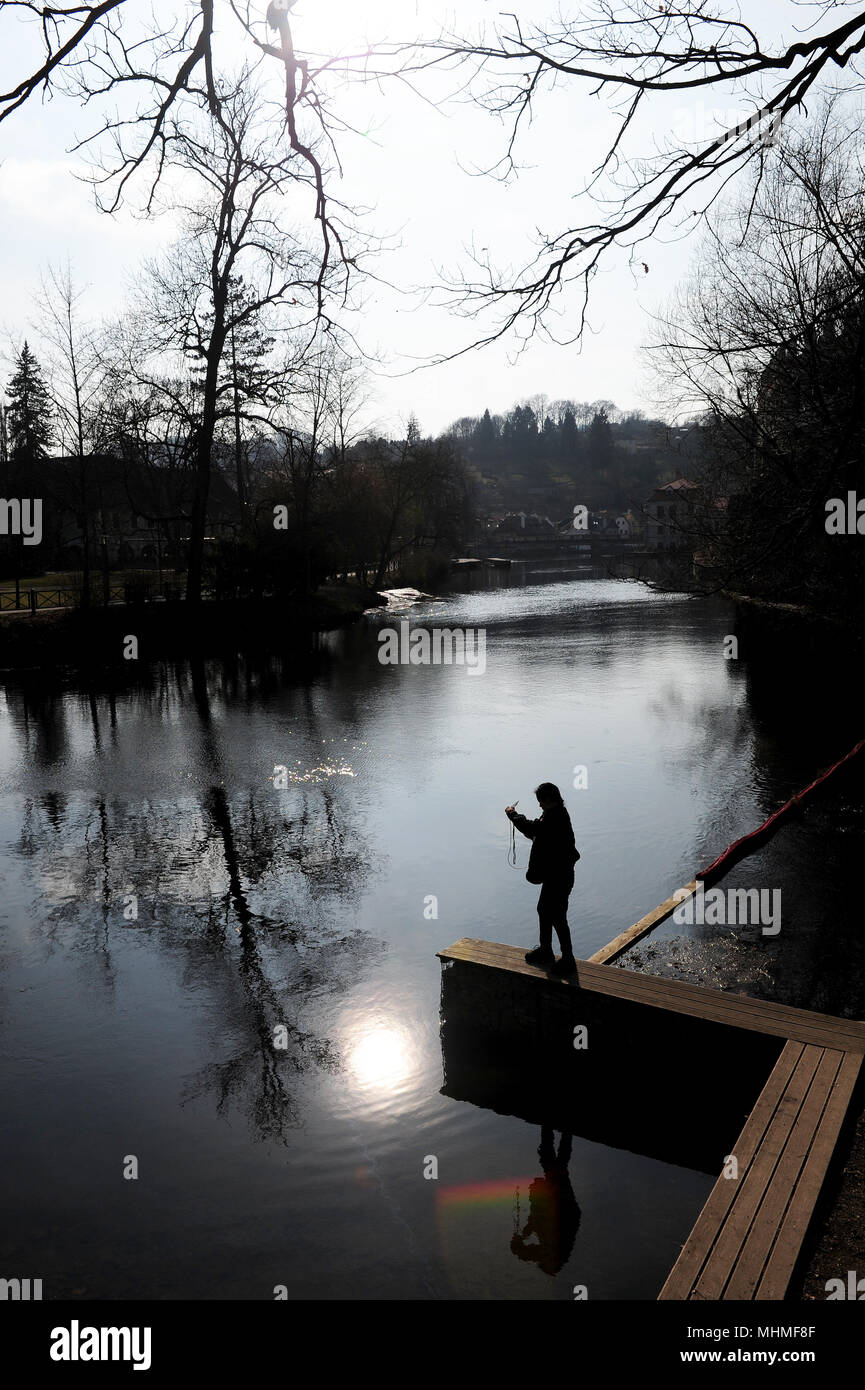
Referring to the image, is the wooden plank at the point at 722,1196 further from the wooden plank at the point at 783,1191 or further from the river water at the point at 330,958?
the river water at the point at 330,958

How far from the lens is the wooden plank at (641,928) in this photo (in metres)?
9.77

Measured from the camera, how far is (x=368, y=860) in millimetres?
13453

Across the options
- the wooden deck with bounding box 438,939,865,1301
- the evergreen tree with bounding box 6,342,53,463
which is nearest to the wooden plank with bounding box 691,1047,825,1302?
the wooden deck with bounding box 438,939,865,1301

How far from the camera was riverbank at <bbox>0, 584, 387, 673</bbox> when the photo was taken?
33.0 m

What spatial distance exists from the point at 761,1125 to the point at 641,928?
4.51 metres

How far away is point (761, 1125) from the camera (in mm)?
6062

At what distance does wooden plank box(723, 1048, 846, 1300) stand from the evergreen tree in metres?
68.3

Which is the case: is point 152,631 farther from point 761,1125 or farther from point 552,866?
point 761,1125

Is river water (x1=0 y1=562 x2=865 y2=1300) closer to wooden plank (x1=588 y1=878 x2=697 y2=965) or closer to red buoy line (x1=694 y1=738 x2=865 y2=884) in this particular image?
wooden plank (x1=588 y1=878 x2=697 y2=965)

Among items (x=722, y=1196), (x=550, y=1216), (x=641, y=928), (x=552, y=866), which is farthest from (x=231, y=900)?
(x=722, y=1196)

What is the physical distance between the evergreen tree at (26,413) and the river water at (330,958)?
51.5 meters
